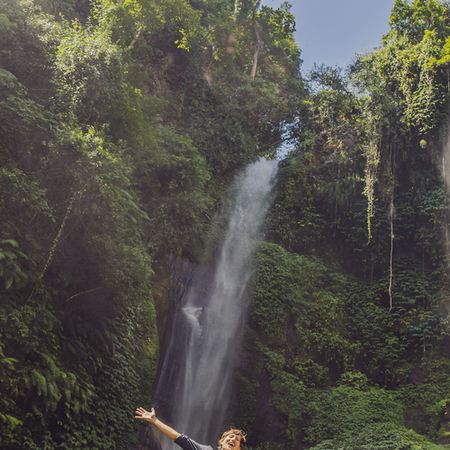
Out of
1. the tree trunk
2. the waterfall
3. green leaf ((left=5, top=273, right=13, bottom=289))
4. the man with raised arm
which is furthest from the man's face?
the tree trunk

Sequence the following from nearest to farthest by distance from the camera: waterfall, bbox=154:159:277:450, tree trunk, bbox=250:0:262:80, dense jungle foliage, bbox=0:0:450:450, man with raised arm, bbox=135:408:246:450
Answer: man with raised arm, bbox=135:408:246:450 → dense jungle foliage, bbox=0:0:450:450 → waterfall, bbox=154:159:277:450 → tree trunk, bbox=250:0:262:80

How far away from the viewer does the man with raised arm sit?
2.21 meters

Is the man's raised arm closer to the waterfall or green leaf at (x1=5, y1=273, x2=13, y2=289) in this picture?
green leaf at (x1=5, y1=273, x2=13, y2=289)

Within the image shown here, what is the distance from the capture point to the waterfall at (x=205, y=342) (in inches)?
401

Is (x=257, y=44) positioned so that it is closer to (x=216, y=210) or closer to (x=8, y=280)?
(x=216, y=210)

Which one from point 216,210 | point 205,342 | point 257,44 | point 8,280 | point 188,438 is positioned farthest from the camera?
point 257,44

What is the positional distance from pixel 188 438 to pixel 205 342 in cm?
965

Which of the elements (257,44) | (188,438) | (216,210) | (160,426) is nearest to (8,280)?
(160,426)

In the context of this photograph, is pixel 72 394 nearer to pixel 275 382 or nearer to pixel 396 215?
pixel 275 382

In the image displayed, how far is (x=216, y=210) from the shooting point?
54.1ft

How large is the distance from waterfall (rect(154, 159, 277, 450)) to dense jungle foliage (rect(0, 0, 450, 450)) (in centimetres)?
66

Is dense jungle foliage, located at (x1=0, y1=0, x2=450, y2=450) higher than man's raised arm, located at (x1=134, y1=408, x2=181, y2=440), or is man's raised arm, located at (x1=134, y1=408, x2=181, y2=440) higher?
dense jungle foliage, located at (x1=0, y1=0, x2=450, y2=450)

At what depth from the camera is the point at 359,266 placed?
651 inches

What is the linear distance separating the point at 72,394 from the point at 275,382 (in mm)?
7363
